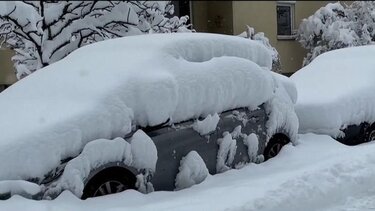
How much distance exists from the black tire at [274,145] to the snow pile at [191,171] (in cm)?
127

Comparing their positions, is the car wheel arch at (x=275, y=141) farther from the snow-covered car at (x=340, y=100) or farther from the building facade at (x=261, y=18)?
the building facade at (x=261, y=18)

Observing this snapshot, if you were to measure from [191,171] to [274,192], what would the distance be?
95 centimetres

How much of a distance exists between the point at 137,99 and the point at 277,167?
187cm

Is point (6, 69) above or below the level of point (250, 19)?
below

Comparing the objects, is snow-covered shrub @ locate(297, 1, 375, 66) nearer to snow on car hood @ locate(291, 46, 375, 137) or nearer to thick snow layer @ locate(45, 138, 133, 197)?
snow on car hood @ locate(291, 46, 375, 137)

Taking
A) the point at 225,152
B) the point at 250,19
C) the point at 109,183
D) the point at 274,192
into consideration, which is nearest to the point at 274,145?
the point at 225,152

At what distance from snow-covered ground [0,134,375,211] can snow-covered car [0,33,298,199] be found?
17 cm

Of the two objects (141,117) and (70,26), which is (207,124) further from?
(70,26)

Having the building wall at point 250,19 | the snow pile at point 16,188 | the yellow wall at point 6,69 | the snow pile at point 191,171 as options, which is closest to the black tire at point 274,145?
the snow pile at point 191,171

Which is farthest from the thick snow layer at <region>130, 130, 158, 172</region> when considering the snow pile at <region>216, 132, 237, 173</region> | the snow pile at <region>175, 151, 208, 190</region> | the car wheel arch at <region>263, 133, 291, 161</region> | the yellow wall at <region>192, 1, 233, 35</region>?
the yellow wall at <region>192, 1, 233, 35</region>

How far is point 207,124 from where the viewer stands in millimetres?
5949

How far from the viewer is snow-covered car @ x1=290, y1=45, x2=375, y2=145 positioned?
7836mm

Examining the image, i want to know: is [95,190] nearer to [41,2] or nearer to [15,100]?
[15,100]

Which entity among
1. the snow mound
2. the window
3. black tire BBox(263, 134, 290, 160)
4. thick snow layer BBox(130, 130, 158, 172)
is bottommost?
the window
